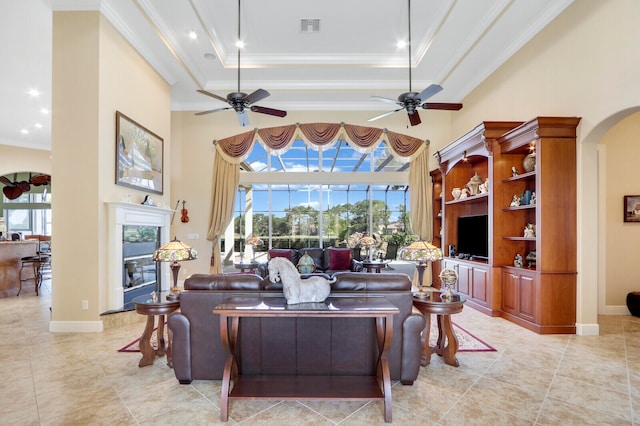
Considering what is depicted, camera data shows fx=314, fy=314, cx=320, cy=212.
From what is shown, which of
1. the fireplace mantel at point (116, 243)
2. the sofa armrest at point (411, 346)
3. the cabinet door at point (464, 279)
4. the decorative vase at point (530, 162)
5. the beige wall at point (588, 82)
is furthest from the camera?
the cabinet door at point (464, 279)

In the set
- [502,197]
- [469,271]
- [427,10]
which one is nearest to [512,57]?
[427,10]

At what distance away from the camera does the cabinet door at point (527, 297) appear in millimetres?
4312

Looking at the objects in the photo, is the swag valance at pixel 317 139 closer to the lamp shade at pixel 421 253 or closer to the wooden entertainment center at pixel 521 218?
the wooden entertainment center at pixel 521 218

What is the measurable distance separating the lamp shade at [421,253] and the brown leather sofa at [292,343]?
589 millimetres

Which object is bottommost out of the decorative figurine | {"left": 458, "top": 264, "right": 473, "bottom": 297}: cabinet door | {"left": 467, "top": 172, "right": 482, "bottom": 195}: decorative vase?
{"left": 458, "top": 264, "right": 473, "bottom": 297}: cabinet door

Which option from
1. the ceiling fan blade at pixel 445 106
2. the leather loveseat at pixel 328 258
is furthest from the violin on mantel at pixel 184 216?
the ceiling fan blade at pixel 445 106

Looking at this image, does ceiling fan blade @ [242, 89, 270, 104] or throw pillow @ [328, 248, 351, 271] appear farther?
throw pillow @ [328, 248, 351, 271]

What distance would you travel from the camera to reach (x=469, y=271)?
572 centimetres

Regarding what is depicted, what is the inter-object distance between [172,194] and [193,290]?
5661 mm

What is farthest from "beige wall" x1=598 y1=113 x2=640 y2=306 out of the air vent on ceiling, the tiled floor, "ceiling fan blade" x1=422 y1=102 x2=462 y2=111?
the air vent on ceiling

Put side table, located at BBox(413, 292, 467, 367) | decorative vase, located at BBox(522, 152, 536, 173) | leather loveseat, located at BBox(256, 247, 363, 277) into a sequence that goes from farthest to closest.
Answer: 1. leather loveseat, located at BBox(256, 247, 363, 277)
2. decorative vase, located at BBox(522, 152, 536, 173)
3. side table, located at BBox(413, 292, 467, 367)

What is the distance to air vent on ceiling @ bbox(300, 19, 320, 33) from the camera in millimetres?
5391

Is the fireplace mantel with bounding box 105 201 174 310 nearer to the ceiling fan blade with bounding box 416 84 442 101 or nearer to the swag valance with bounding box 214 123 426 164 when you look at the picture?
the swag valance with bounding box 214 123 426 164

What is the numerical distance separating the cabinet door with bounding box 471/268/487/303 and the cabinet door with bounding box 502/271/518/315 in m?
0.31
